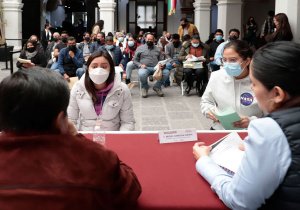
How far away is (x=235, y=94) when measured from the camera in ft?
10.6

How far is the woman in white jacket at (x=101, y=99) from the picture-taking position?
3.22 m

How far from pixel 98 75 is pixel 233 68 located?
3.26 feet

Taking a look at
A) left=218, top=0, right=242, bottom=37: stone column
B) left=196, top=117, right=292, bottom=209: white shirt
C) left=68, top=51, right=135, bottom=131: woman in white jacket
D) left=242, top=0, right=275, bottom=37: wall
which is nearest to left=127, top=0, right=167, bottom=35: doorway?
left=242, top=0, right=275, bottom=37: wall

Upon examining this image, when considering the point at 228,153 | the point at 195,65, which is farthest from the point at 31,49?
the point at 228,153

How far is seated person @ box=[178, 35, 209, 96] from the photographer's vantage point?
348 inches

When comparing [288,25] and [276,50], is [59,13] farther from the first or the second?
[276,50]

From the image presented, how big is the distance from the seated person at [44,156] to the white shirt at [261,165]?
1.44 ft

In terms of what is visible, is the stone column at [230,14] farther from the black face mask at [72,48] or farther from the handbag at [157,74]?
the black face mask at [72,48]

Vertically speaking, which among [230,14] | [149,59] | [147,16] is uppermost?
[147,16]

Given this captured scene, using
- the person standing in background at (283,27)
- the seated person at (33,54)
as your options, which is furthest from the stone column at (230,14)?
the person standing in background at (283,27)

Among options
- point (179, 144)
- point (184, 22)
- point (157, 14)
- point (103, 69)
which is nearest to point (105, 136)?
point (179, 144)

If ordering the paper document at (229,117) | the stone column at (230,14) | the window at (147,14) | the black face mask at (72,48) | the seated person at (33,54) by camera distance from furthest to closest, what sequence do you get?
1. the window at (147,14)
2. the stone column at (230,14)
3. the seated person at (33,54)
4. the black face mask at (72,48)
5. the paper document at (229,117)

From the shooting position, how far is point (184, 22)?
13406 mm

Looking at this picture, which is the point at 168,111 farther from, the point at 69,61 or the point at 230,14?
the point at 230,14
